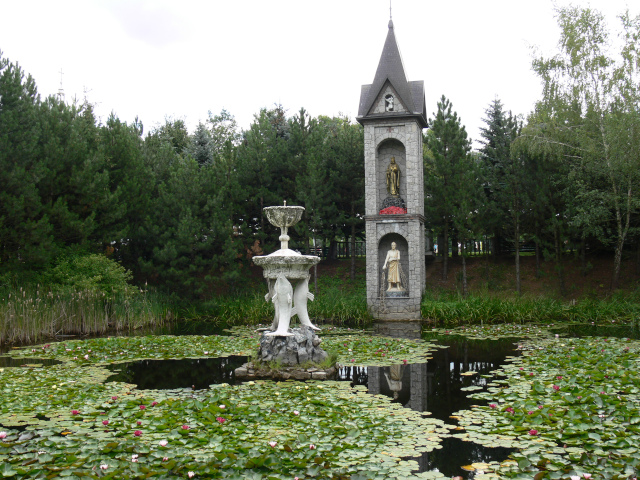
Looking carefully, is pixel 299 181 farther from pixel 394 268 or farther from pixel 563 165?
pixel 563 165

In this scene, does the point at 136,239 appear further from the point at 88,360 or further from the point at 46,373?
the point at 46,373

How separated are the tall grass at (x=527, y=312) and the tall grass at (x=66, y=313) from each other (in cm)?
783

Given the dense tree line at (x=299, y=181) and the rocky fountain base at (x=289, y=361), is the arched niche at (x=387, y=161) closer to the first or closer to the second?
the dense tree line at (x=299, y=181)

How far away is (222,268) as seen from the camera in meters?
18.2

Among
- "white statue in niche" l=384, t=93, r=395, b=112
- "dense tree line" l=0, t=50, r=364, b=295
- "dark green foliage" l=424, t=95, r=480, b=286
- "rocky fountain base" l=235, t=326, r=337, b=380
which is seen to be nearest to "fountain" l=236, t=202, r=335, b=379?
"rocky fountain base" l=235, t=326, r=337, b=380

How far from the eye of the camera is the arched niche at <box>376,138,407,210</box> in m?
18.0

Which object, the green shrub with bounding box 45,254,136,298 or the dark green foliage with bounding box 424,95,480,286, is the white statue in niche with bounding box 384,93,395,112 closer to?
the dark green foliage with bounding box 424,95,480,286

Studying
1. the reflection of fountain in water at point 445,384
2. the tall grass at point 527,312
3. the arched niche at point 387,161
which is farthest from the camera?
the arched niche at point 387,161

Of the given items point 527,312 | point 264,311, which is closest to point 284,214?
point 264,311

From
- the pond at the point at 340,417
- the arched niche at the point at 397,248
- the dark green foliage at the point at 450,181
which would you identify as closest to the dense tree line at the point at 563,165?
the dark green foliage at the point at 450,181

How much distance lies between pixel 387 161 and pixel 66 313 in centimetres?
1081

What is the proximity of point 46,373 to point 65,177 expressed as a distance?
988 centimetres

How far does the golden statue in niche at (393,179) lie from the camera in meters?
17.7

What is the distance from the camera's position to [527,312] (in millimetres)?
13867
